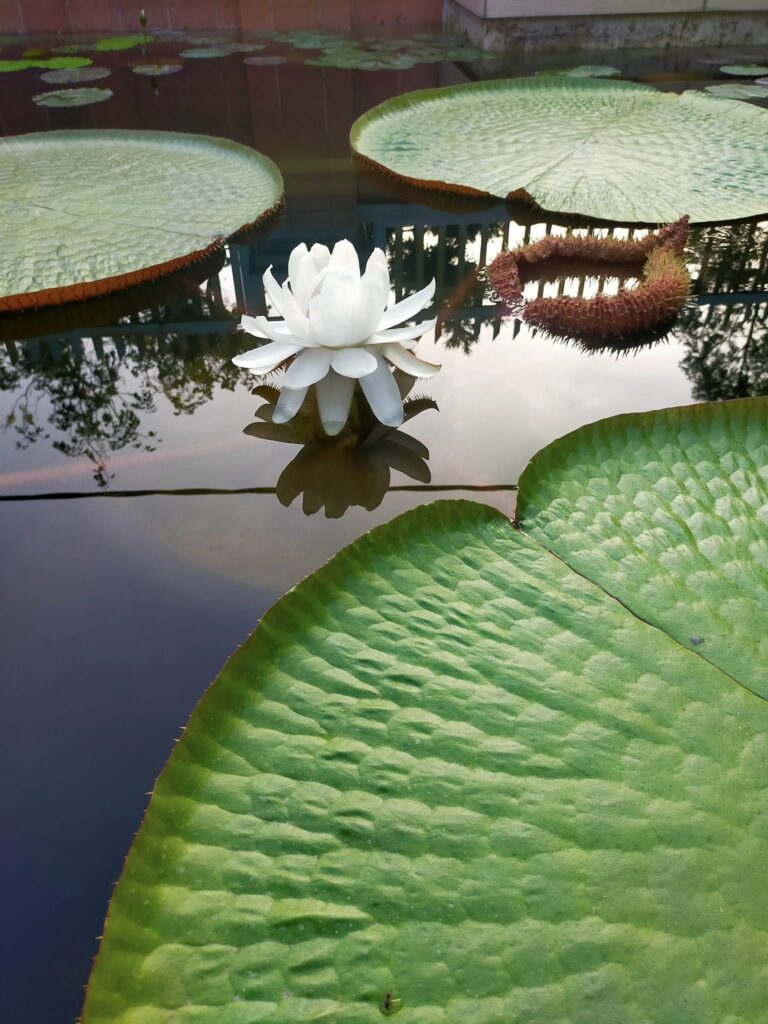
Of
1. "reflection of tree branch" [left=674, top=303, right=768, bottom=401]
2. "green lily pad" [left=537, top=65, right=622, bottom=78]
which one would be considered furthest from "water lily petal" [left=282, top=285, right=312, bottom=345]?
"green lily pad" [left=537, top=65, right=622, bottom=78]

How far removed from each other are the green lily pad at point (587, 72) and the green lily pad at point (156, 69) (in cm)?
210

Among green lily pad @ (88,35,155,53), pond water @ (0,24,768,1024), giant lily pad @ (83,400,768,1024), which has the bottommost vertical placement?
pond water @ (0,24,768,1024)

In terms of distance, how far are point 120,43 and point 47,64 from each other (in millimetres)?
1002

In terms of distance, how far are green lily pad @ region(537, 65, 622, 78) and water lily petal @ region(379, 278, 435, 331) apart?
10.5ft

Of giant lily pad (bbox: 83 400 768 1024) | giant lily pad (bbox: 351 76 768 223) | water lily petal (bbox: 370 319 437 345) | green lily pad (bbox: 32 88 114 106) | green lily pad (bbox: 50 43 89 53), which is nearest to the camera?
giant lily pad (bbox: 83 400 768 1024)

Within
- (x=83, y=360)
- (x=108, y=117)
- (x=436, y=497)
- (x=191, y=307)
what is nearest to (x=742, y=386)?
(x=436, y=497)

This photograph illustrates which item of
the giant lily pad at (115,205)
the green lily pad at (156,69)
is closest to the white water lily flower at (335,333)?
the giant lily pad at (115,205)

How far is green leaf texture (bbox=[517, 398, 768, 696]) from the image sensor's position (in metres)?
0.69

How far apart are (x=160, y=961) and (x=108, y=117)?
3.70 meters

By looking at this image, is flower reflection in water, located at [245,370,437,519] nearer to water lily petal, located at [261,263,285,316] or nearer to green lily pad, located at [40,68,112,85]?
water lily petal, located at [261,263,285,316]

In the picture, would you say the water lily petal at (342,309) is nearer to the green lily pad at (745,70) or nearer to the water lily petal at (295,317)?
the water lily petal at (295,317)

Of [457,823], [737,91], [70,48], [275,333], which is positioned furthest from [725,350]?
[70,48]

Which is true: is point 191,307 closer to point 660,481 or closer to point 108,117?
point 660,481

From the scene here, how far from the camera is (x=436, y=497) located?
3.12 feet
